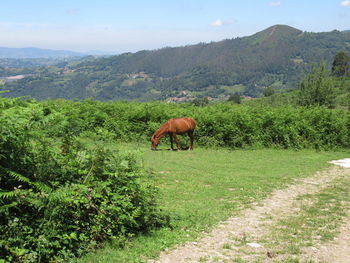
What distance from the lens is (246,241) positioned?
6.81m

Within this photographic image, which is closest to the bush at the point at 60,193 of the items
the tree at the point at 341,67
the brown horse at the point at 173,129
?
the brown horse at the point at 173,129

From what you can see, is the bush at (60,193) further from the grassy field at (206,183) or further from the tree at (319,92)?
the tree at (319,92)

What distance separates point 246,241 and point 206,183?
5.18 meters

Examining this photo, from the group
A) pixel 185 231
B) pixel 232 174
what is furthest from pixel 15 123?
pixel 232 174

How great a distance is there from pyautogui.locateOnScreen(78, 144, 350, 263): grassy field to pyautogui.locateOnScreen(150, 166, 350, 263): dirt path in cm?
27

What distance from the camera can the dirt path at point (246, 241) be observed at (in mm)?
5883

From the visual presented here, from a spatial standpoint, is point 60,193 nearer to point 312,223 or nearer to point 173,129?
point 312,223

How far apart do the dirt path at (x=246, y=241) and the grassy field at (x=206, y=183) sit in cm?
27

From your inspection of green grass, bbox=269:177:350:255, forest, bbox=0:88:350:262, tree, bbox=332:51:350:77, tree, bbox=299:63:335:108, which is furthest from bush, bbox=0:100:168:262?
tree, bbox=332:51:350:77

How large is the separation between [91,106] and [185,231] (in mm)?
17768

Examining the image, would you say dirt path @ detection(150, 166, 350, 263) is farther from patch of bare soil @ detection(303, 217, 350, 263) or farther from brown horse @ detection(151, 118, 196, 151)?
brown horse @ detection(151, 118, 196, 151)

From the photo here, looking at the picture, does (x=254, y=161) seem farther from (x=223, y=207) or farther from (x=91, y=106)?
(x=91, y=106)

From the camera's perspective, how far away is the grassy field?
6.24 metres

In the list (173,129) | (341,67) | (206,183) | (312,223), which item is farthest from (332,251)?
(341,67)
